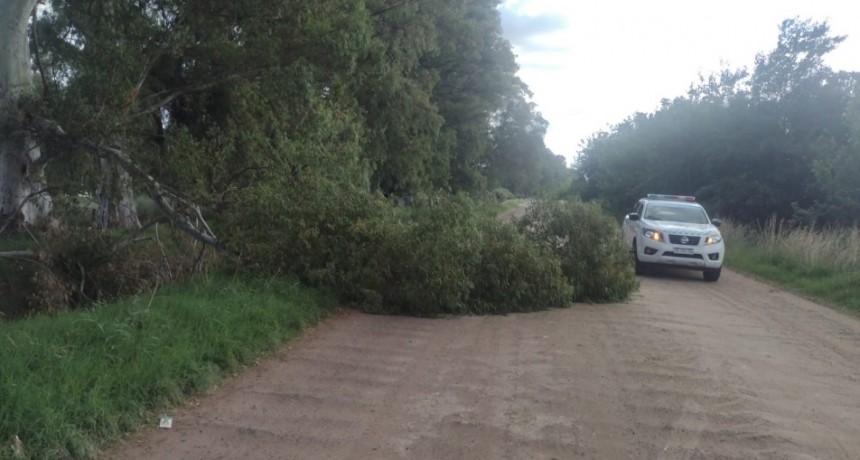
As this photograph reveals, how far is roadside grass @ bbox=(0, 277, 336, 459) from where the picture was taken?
17.3 ft

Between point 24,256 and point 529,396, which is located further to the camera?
point 24,256

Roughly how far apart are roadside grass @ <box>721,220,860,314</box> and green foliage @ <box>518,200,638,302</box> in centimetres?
431

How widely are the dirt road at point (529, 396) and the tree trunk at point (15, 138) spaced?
708 centimetres

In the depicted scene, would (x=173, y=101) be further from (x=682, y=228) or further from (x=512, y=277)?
(x=682, y=228)

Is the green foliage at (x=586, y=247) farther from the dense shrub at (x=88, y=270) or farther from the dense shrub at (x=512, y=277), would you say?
the dense shrub at (x=88, y=270)

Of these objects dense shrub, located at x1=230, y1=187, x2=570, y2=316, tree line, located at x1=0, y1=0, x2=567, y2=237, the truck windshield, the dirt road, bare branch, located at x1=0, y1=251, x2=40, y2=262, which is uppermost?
tree line, located at x1=0, y1=0, x2=567, y2=237

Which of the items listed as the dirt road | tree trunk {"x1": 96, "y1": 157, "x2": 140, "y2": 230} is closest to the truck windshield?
the dirt road

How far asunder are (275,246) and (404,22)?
16287 mm

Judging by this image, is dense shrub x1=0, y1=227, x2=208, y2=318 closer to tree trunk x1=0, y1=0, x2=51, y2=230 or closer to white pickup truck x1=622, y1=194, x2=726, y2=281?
tree trunk x1=0, y1=0, x2=51, y2=230

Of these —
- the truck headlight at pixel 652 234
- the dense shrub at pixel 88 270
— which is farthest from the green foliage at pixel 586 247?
the dense shrub at pixel 88 270

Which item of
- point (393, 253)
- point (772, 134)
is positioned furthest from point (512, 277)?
point (772, 134)

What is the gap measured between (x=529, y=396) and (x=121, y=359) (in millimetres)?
3397

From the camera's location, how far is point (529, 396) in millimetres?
7008

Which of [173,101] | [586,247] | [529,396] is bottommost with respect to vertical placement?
[529,396]
